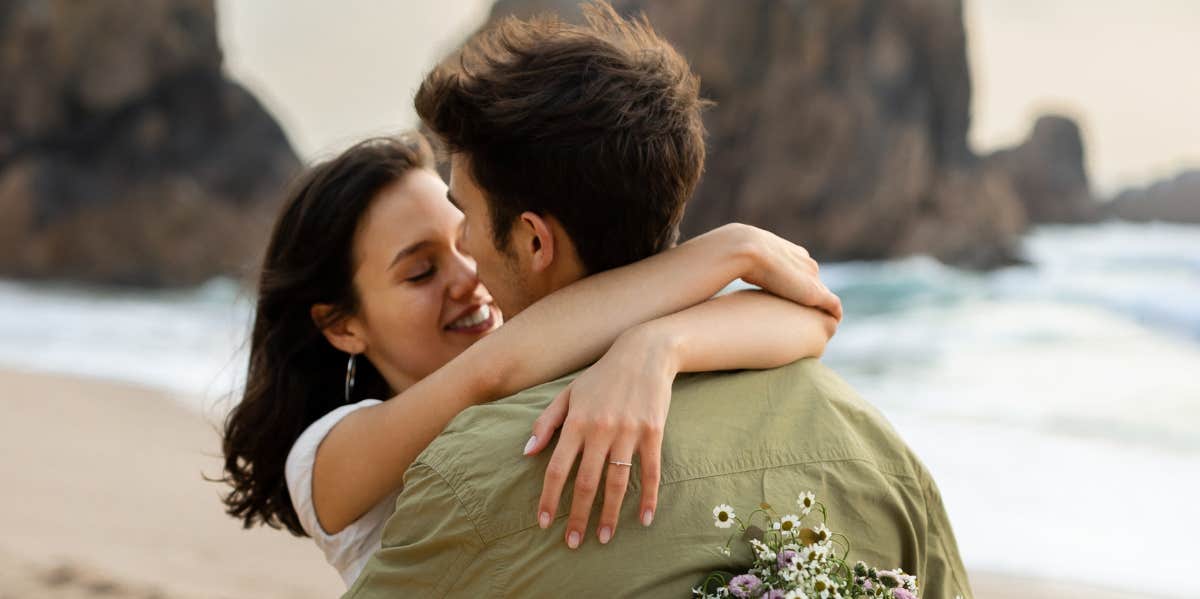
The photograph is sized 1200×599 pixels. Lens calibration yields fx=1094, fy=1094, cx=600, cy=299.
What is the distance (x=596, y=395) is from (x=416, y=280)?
1.08 meters

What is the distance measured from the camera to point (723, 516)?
4.24ft

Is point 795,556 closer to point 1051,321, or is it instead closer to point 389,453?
point 389,453

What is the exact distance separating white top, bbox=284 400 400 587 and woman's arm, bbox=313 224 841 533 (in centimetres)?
9

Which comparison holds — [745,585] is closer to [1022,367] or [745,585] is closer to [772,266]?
[772,266]

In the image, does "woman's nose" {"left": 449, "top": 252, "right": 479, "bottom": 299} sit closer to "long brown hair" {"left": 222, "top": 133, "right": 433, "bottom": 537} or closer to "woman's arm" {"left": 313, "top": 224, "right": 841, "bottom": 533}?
"long brown hair" {"left": 222, "top": 133, "right": 433, "bottom": 537}

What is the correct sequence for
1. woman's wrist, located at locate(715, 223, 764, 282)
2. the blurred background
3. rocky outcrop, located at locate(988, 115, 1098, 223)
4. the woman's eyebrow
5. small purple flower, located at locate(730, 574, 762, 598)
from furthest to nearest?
rocky outcrop, located at locate(988, 115, 1098, 223)
the blurred background
the woman's eyebrow
woman's wrist, located at locate(715, 223, 764, 282)
small purple flower, located at locate(730, 574, 762, 598)

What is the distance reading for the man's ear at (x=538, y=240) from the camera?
168 cm

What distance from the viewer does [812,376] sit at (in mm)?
1561

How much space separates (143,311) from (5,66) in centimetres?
1092

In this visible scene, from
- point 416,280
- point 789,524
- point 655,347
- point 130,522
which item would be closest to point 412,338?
point 416,280

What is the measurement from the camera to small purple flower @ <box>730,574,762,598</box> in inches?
48.6

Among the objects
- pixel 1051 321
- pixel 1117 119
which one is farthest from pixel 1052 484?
pixel 1117 119

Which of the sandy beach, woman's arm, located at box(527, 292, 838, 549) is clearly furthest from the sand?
Answer: woman's arm, located at box(527, 292, 838, 549)

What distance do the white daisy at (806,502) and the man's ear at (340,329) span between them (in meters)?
1.37
